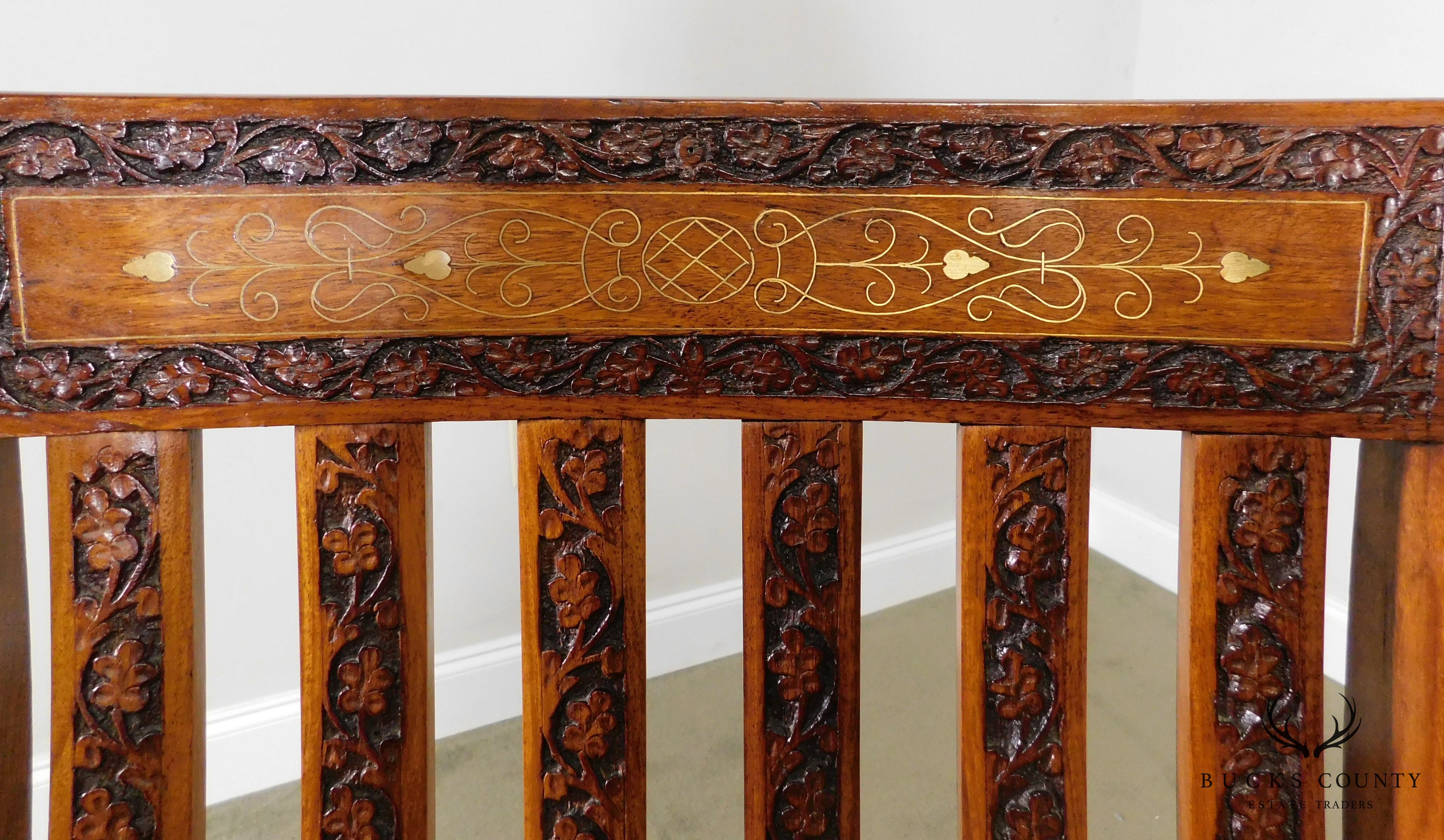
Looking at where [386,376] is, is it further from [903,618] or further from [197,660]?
[903,618]

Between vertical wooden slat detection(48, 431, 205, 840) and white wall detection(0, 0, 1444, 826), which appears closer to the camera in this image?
vertical wooden slat detection(48, 431, 205, 840)

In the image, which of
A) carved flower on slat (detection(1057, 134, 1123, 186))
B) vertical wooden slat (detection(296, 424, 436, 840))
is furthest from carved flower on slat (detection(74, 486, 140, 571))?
carved flower on slat (detection(1057, 134, 1123, 186))

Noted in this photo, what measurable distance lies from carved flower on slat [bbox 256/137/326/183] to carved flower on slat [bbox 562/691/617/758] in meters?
0.35

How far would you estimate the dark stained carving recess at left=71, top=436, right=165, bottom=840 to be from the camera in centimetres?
59

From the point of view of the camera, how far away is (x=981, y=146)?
1.87 ft

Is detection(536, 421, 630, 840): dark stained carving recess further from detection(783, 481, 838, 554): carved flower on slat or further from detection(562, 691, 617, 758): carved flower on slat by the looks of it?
detection(783, 481, 838, 554): carved flower on slat

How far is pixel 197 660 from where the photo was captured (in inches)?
24.1

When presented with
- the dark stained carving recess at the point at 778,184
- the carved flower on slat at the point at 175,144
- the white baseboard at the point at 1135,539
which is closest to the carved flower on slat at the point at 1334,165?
the dark stained carving recess at the point at 778,184

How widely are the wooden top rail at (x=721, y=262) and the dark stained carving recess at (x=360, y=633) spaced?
0.11 ft

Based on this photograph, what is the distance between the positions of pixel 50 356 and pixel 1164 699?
5.49 feet

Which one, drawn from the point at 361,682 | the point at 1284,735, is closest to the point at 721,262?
the point at 361,682

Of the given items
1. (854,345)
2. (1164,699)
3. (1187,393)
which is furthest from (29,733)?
(1164,699)

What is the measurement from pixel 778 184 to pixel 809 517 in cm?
20

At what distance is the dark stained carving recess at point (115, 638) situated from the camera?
0.59 metres
